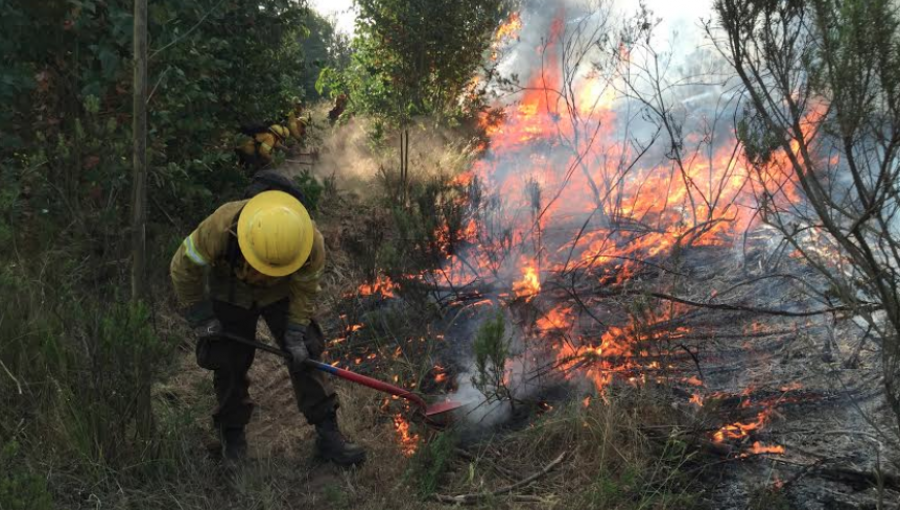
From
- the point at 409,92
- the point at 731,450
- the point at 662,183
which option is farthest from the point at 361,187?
the point at 731,450

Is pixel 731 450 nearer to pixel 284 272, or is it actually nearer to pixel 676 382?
pixel 676 382

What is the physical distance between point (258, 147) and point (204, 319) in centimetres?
416

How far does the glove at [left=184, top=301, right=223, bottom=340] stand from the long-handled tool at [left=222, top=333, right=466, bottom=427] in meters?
0.06

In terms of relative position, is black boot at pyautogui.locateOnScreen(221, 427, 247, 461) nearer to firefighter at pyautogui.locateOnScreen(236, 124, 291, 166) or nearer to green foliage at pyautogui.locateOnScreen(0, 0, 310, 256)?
green foliage at pyautogui.locateOnScreen(0, 0, 310, 256)

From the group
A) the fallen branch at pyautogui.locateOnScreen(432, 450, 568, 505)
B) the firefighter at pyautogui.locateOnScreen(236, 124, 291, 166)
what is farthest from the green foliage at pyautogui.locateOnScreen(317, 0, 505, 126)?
the fallen branch at pyautogui.locateOnScreen(432, 450, 568, 505)

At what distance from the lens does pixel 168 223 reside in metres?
5.61

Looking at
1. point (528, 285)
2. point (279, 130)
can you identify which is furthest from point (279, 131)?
point (528, 285)

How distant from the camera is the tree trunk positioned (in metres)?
3.02

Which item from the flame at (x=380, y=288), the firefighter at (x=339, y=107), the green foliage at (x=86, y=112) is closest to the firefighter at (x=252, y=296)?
the green foliage at (x=86, y=112)

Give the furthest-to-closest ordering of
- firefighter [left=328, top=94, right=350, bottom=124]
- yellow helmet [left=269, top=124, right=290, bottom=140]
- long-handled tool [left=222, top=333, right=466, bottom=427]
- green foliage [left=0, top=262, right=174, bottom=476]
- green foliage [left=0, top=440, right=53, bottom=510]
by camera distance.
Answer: firefighter [left=328, top=94, right=350, bottom=124] < yellow helmet [left=269, top=124, right=290, bottom=140] < long-handled tool [left=222, top=333, right=466, bottom=427] < green foliage [left=0, top=262, right=174, bottom=476] < green foliage [left=0, top=440, right=53, bottom=510]

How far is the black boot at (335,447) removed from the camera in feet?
11.4

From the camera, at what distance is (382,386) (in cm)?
344

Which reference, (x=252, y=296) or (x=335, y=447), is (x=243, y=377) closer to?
(x=252, y=296)

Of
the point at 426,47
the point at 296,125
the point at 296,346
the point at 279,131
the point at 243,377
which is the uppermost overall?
the point at 426,47
